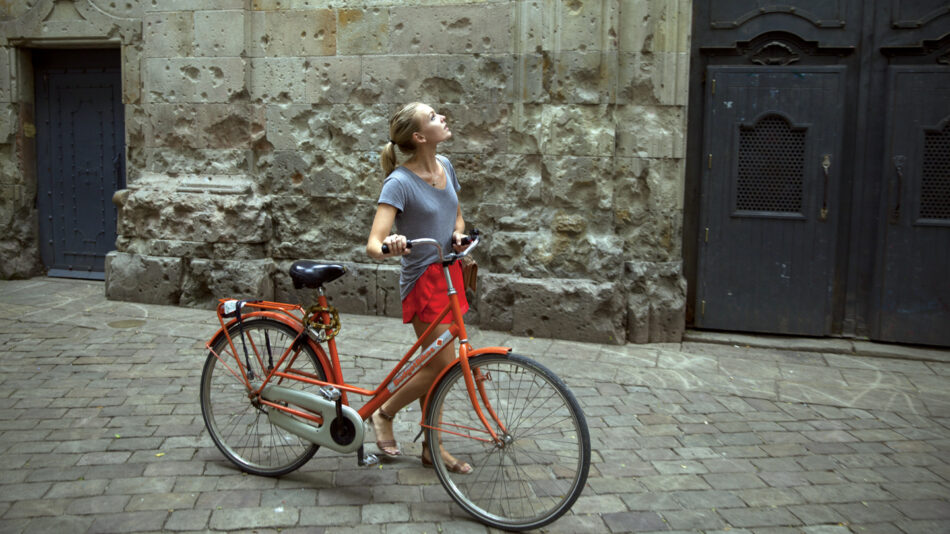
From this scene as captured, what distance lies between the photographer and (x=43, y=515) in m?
3.30

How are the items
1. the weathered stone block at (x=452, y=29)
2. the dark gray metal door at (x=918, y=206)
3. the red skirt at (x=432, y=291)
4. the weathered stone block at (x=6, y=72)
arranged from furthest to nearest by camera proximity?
the weathered stone block at (x=6, y=72) < the weathered stone block at (x=452, y=29) < the dark gray metal door at (x=918, y=206) < the red skirt at (x=432, y=291)

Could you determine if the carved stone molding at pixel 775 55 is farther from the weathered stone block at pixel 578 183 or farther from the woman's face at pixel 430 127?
the woman's face at pixel 430 127

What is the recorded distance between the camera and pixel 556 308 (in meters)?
6.44

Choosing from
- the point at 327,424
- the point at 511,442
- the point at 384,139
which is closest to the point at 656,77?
the point at 384,139

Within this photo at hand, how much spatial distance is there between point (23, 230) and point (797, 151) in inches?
295

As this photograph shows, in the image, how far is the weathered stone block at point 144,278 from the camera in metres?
7.36

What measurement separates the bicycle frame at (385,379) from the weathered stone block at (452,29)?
141 inches

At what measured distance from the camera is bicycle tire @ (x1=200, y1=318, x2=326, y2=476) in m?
3.71

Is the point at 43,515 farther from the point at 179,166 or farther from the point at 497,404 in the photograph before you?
the point at 179,166

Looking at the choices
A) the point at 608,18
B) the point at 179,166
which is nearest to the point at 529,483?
the point at 608,18

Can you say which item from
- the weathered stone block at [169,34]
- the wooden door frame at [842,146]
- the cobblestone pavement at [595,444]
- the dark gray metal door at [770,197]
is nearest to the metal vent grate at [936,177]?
the wooden door frame at [842,146]

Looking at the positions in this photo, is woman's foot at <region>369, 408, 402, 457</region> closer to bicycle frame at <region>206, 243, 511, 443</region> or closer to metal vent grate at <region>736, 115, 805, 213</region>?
bicycle frame at <region>206, 243, 511, 443</region>

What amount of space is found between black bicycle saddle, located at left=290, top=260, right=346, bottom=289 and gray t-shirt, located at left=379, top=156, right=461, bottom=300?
326 mm

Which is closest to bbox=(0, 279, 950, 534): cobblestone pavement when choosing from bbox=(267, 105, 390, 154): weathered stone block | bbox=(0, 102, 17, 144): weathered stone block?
bbox=(267, 105, 390, 154): weathered stone block
